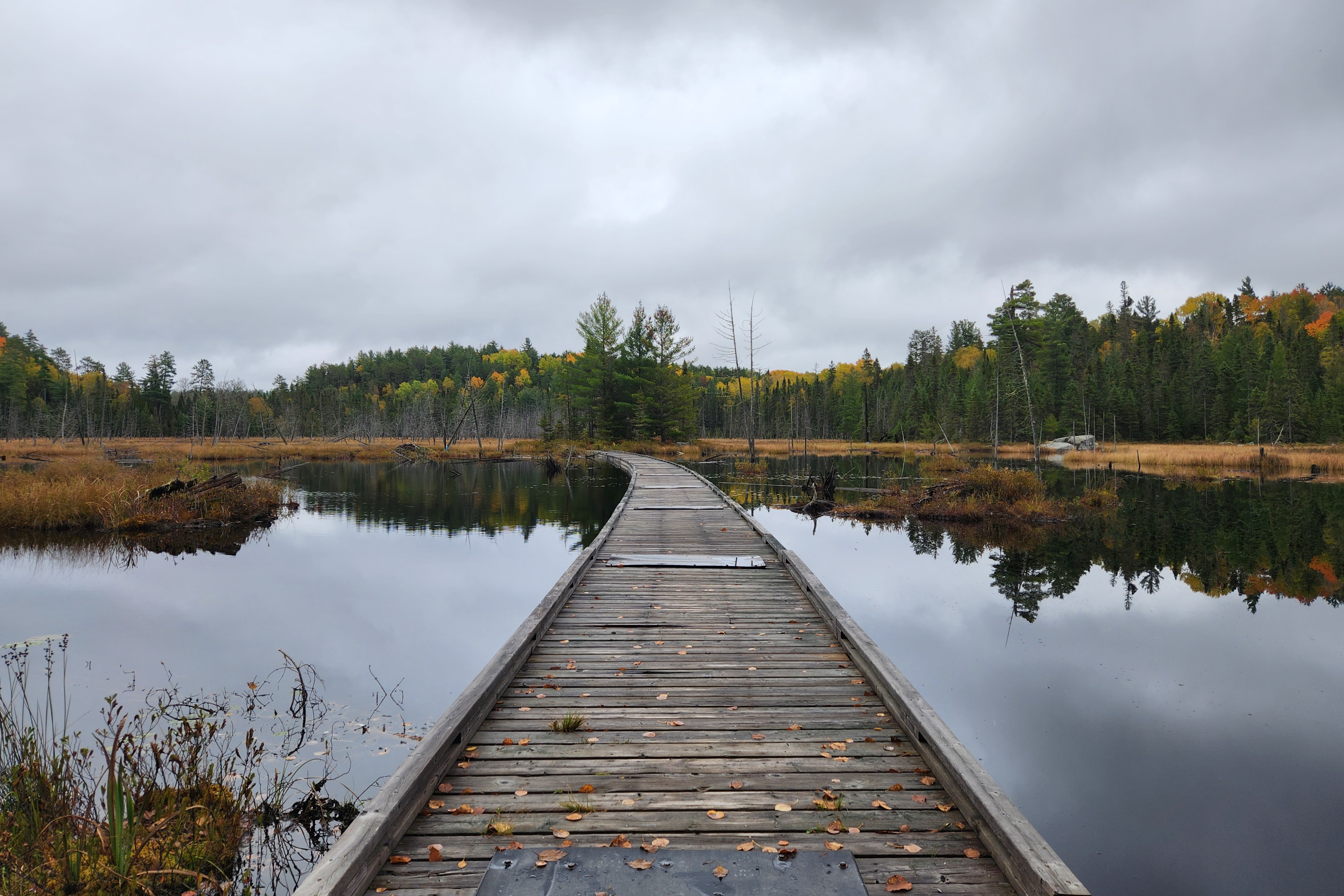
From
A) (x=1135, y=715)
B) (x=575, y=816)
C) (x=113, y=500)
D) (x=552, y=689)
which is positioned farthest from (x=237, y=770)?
(x=113, y=500)

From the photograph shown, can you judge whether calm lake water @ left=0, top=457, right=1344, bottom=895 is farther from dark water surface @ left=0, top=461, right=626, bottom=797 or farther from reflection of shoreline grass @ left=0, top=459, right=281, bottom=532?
reflection of shoreline grass @ left=0, top=459, right=281, bottom=532

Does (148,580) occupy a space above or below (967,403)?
below

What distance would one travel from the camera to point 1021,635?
9.55m

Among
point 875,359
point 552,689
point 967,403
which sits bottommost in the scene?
point 552,689

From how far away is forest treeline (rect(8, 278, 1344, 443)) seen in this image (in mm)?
46281


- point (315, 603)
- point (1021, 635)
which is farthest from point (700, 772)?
point (315, 603)

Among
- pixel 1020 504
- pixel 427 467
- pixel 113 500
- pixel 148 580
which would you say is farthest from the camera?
pixel 427 467

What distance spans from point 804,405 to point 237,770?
88.6m

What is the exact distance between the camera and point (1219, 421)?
56.3 metres

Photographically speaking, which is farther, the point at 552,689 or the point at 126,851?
the point at 552,689

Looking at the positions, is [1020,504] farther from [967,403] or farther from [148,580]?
[967,403]

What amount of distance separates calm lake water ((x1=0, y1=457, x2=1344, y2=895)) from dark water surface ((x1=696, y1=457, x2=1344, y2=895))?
0.10 ft

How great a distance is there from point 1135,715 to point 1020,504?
506 inches

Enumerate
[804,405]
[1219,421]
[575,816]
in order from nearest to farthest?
[575,816], [1219,421], [804,405]
